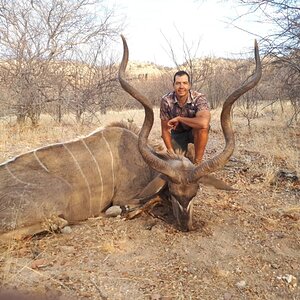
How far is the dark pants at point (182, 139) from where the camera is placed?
14.6 feet

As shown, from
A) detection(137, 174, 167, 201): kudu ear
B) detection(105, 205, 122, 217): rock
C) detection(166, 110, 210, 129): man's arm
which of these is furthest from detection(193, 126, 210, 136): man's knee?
detection(105, 205, 122, 217): rock

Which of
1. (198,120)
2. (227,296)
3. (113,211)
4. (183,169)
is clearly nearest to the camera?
(227,296)

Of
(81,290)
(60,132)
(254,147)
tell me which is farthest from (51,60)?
(81,290)

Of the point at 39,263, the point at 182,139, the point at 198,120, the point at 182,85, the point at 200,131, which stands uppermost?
the point at 182,85

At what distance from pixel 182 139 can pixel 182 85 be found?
0.67m

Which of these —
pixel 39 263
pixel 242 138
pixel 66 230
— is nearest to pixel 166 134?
pixel 66 230

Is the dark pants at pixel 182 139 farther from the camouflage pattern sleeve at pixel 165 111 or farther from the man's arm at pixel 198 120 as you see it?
the man's arm at pixel 198 120

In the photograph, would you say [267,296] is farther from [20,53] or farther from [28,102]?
[20,53]

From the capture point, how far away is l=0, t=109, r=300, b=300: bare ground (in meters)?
2.27

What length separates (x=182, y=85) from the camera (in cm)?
411

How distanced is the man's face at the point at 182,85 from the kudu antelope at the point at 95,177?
2.27 feet

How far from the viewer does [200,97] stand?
4230mm

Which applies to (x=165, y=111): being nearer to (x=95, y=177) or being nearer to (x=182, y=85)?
(x=182, y=85)

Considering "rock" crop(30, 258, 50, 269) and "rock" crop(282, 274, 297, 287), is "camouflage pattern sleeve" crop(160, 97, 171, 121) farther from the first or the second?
"rock" crop(282, 274, 297, 287)
